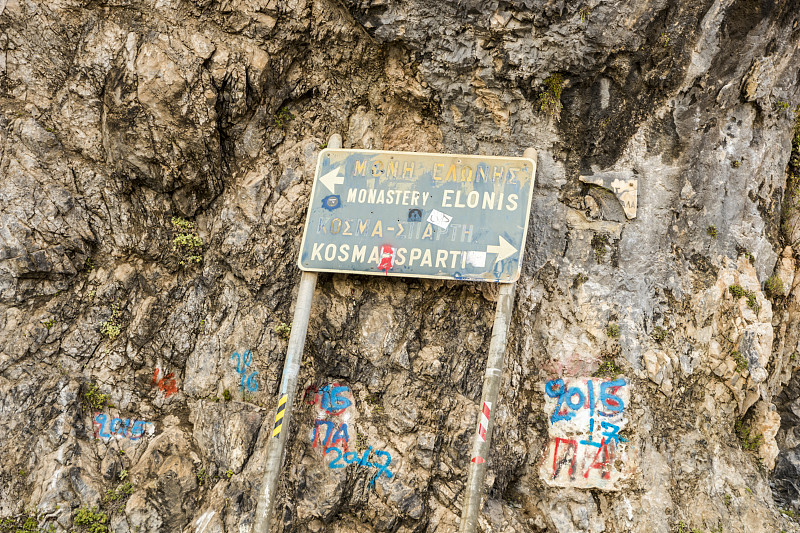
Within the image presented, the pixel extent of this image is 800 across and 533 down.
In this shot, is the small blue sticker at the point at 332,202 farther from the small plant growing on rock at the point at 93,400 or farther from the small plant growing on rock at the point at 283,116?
the small plant growing on rock at the point at 93,400

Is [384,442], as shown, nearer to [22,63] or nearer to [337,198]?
[337,198]

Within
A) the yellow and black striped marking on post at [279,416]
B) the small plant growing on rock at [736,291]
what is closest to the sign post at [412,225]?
the yellow and black striped marking on post at [279,416]

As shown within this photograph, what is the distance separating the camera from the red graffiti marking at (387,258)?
5.74m

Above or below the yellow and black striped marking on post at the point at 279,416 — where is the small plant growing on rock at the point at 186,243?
above

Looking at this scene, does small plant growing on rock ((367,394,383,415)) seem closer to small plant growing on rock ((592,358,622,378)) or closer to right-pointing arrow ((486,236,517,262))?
right-pointing arrow ((486,236,517,262))

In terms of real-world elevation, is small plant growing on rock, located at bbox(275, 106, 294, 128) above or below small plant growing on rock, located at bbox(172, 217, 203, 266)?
above

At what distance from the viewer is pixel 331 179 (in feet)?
19.6

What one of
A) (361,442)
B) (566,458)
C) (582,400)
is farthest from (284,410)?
(582,400)

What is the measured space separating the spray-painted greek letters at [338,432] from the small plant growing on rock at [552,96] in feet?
11.8

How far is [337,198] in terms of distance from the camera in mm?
5910

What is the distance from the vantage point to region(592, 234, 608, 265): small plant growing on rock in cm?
636

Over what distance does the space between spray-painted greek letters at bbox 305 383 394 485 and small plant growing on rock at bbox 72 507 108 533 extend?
7.10 ft

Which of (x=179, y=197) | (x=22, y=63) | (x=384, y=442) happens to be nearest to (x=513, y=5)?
(x=179, y=197)

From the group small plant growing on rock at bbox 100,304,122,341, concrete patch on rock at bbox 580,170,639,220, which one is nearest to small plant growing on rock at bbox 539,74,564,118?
concrete patch on rock at bbox 580,170,639,220
